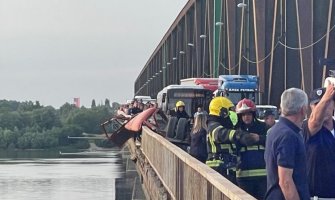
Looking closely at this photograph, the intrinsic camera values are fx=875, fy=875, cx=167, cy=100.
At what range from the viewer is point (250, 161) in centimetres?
988

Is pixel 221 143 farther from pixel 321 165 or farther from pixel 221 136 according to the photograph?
pixel 321 165

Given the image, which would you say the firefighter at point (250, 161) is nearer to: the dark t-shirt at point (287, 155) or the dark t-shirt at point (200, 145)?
the dark t-shirt at point (287, 155)

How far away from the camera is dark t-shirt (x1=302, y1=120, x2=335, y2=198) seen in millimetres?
7371

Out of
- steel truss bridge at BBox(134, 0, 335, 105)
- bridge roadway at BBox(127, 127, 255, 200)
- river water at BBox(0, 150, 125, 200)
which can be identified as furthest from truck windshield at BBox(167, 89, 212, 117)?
river water at BBox(0, 150, 125, 200)

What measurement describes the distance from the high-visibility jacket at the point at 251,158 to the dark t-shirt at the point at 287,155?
2826 mm

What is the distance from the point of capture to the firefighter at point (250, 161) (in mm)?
9805

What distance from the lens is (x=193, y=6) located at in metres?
94.9

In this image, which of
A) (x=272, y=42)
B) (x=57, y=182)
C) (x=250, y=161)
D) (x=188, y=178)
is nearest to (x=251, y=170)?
(x=250, y=161)

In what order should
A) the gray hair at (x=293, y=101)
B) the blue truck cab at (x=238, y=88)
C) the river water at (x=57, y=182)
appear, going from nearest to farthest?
the gray hair at (x=293, y=101)
the blue truck cab at (x=238, y=88)
the river water at (x=57, y=182)

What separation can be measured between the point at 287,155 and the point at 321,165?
79 centimetres

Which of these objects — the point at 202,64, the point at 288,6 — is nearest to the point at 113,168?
the point at 202,64

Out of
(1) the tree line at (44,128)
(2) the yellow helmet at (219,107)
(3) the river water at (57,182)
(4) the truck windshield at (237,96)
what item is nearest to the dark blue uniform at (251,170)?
(2) the yellow helmet at (219,107)

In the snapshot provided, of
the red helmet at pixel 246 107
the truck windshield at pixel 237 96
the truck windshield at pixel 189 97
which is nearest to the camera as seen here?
the red helmet at pixel 246 107

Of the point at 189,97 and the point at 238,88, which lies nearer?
the point at 238,88
